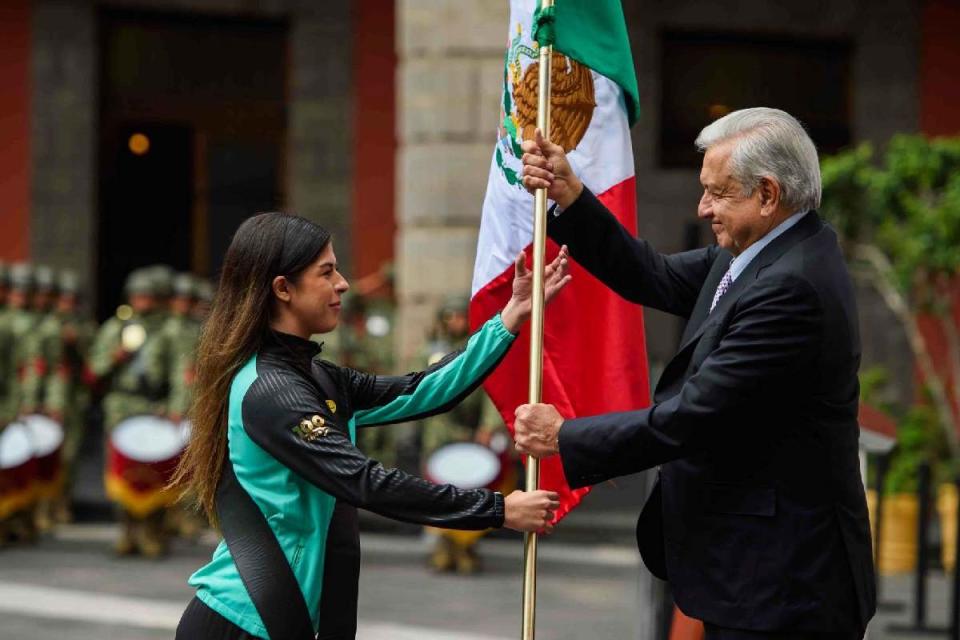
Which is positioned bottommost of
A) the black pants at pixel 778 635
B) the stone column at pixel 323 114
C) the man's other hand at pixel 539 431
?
the black pants at pixel 778 635

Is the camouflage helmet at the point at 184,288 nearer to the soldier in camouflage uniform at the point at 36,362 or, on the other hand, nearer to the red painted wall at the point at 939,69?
the soldier in camouflage uniform at the point at 36,362

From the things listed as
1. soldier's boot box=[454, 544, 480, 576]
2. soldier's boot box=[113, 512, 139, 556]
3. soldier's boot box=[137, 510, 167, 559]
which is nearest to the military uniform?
soldier's boot box=[113, 512, 139, 556]

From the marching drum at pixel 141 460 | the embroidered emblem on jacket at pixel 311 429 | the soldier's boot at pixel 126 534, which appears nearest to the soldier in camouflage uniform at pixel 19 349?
the soldier's boot at pixel 126 534

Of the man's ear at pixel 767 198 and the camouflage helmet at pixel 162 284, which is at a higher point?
the man's ear at pixel 767 198

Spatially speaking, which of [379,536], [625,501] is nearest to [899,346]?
[625,501]

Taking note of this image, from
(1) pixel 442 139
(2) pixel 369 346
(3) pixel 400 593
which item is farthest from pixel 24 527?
(1) pixel 442 139

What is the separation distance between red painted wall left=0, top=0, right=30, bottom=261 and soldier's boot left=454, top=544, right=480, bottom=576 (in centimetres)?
766

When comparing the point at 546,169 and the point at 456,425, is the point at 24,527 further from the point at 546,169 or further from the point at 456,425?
the point at 546,169

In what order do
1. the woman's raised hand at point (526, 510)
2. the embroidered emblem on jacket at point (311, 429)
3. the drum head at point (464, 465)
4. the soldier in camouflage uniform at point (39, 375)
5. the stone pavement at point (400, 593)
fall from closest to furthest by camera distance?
the embroidered emblem on jacket at point (311, 429) < the woman's raised hand at point (526, 510) < the stone pavement at point (400, 593) < the drum head at point (464, 465) < the soldier in camouflage uniform at point (39, 375)

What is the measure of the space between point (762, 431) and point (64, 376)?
31.8ft

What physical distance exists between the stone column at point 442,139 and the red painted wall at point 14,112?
15.8 ft

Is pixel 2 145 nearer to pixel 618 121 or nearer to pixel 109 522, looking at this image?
pixel 109 522

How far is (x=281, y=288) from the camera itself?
11.8 feet

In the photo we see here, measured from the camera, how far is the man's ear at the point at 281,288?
3.60 m
